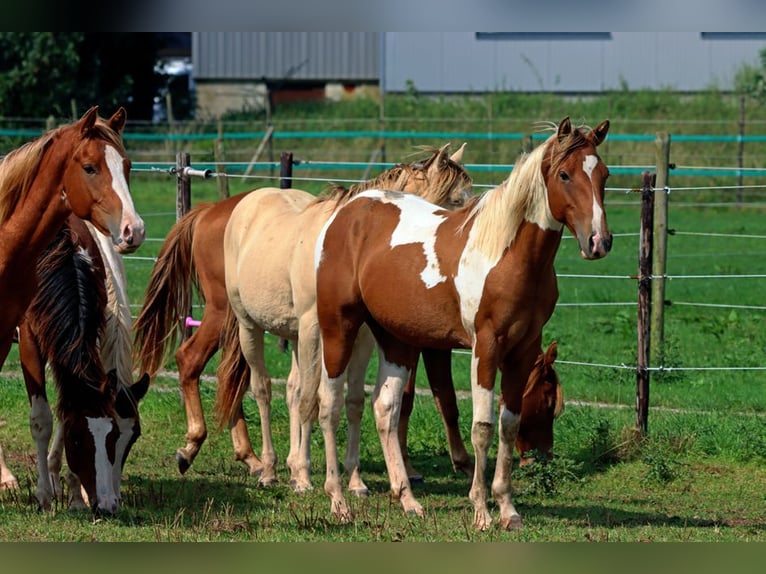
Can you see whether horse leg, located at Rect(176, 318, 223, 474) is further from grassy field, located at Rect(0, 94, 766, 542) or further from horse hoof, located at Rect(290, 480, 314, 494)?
horse hoof, located at Rect(290, 480, 314, 494)

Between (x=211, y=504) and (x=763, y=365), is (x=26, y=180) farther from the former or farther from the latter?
(x=763, y=365)

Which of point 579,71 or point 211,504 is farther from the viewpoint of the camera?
point 579,71

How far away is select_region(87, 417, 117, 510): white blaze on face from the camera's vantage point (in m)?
6.33

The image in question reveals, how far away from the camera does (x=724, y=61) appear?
28.3 metres

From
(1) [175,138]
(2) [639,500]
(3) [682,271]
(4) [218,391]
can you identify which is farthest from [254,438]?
(1) [175,138]

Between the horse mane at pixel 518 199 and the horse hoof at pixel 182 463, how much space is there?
2.81 meters

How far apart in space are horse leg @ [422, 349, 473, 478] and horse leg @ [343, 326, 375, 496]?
20.1 inches

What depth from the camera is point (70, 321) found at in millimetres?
6527

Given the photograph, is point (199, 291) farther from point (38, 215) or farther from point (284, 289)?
point (38, 215)

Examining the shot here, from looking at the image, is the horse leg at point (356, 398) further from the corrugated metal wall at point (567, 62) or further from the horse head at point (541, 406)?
the corrugated metal wall at point (567, 62)

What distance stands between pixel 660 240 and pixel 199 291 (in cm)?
381

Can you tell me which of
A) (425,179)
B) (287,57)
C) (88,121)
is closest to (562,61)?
(287,57)

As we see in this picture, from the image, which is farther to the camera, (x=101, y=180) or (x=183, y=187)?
(x=183, y=187)

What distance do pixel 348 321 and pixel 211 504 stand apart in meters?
1.32
